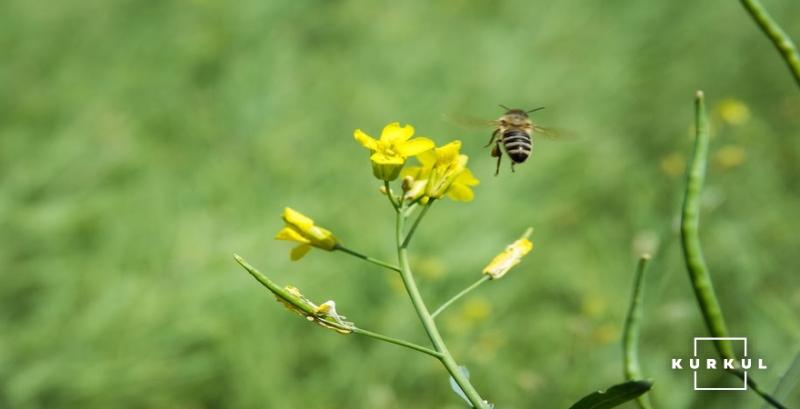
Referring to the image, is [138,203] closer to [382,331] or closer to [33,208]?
[33,208]

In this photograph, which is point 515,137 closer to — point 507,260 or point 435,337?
point 507,260

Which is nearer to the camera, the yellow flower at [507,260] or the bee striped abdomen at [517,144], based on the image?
the yellow flower at [507,260]

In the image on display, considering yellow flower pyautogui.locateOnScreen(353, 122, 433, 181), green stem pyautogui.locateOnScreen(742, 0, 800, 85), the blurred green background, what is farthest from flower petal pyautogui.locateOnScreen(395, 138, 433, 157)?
the blurred green background

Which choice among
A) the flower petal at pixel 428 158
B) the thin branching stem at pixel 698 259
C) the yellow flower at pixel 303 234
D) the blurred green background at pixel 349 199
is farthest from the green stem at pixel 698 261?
the blurred green background at pixel 349 199

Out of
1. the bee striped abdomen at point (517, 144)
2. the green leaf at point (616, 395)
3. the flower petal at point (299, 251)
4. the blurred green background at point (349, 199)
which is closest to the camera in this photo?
the green leaf at point (616, 395)

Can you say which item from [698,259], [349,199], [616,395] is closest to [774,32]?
[698,259]

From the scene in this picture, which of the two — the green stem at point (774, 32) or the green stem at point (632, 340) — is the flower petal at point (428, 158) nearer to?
the green stem at point (632, 340)

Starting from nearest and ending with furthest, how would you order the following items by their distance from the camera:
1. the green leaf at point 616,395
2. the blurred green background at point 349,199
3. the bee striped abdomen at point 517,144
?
the green leaf at point 616,395 → the bee striped abdomen at point 517,144 → the blurred green background at point 349,199

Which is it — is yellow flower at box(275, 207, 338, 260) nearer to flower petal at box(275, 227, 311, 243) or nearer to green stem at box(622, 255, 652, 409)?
flower petal at box(275, 227, 311, 243)

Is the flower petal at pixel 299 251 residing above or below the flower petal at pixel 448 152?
below
